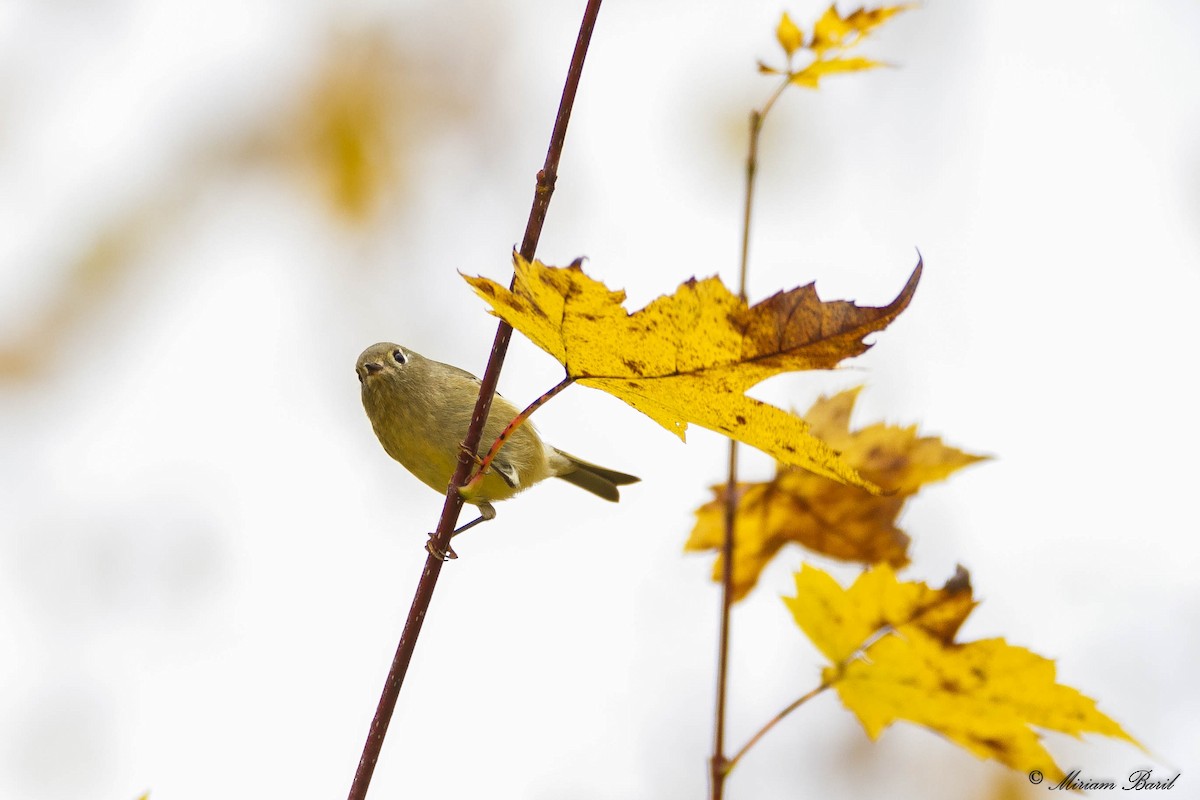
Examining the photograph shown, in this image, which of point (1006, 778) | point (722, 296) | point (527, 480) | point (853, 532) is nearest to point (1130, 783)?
point (853, 532)

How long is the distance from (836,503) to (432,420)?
3.81 feet

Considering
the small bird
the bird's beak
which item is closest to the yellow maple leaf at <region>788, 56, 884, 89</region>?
the small bird

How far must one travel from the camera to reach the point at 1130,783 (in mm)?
1788

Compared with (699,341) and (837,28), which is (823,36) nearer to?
(837,28)

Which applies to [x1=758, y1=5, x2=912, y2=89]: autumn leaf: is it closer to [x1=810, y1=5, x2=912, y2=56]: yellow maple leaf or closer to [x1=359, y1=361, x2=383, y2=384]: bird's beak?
[x1=810, y1=5, x2=912, y2=56]: yellow maple leaf

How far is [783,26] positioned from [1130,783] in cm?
135

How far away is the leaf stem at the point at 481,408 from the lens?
1.05 metres

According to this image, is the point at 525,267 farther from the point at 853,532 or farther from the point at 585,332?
the point at 853,532

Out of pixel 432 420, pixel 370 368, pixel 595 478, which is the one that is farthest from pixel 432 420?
pixel 595 478

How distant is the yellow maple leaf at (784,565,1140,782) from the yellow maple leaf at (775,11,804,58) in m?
0.83

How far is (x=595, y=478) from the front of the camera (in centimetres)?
372

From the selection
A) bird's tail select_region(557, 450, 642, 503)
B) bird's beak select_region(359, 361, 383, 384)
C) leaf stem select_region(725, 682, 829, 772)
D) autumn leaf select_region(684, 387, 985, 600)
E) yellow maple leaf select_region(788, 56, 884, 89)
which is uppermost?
bird's tail select_region(557, 450, 642, 503)

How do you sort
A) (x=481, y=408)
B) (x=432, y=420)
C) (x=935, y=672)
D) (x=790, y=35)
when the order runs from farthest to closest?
(x=432, y=420), (x=790, y=35), (x=935, y=672), (x=481, y=408)

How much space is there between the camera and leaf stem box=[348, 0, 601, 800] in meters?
1.05
